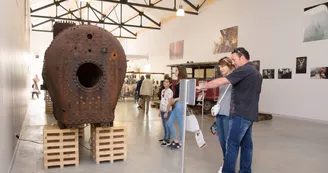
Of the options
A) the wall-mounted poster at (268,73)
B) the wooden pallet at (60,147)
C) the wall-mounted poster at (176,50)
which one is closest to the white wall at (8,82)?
the wooden pallet at (60,147)

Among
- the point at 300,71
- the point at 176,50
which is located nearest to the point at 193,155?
the point at 300,71

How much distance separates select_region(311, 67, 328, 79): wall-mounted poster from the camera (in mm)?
8906

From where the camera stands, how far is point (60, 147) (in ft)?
13.4

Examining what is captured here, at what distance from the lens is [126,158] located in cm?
451

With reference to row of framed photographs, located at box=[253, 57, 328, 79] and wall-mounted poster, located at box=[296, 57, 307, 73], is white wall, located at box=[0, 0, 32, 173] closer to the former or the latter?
row of framed photographs, located at box=[253, 57, 328, 79]

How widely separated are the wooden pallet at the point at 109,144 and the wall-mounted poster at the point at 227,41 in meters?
9.96

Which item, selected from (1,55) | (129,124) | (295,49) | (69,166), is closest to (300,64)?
(295,49)

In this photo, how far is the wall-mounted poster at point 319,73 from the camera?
8906 mm

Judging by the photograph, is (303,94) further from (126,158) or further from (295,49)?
(126,158)

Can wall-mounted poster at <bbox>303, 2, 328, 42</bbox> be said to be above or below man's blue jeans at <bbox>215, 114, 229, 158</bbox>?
above

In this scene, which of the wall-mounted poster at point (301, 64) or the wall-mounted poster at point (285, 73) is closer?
the wall-mounted poster at point (301, 64)

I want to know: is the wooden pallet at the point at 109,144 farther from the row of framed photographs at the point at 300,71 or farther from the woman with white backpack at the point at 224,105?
the row of framed photographs at the point at 300,71

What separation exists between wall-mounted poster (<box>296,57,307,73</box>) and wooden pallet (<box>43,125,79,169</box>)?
8648 mm

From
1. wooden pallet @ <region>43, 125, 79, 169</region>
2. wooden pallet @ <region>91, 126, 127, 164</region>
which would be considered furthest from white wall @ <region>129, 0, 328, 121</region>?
wooden pallet @ <region>43, 125, 79, 169</region>
